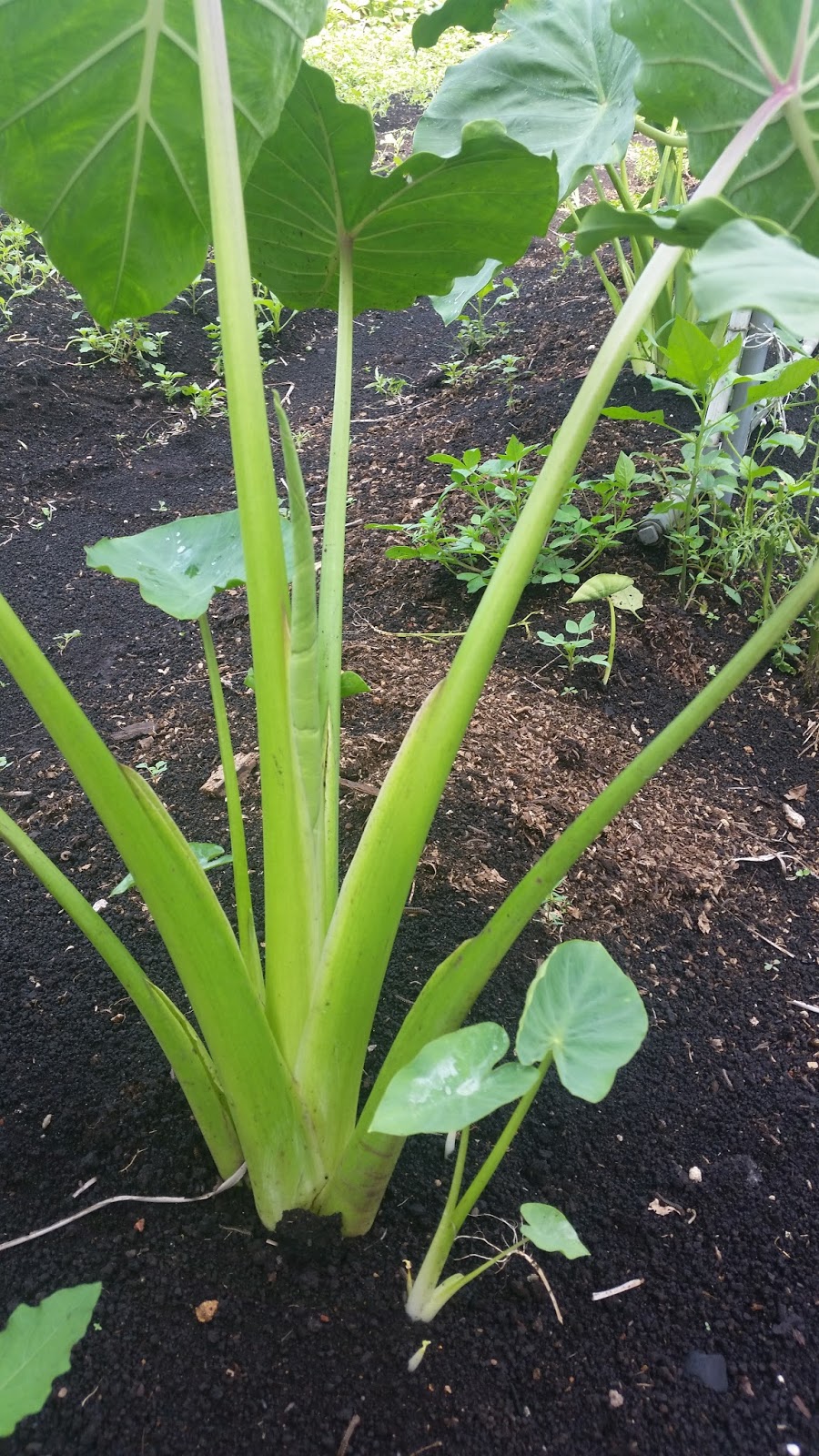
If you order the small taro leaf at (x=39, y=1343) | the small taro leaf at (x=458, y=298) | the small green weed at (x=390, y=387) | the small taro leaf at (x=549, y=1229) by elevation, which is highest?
the small taro leaf at (x=458, y=298)

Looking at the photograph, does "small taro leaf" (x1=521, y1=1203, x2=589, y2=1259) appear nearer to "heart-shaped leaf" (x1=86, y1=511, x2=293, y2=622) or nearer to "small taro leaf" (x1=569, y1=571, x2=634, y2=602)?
"heart-shaped leaf" (x1=86, y1=511, x2=293, y2=622)

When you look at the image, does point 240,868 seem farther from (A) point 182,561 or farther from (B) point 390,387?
(B) point 390,387

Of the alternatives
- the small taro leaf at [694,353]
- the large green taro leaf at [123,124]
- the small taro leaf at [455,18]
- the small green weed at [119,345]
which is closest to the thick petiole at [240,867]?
the large green taro leaf at [123,124]

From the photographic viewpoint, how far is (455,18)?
119 cm

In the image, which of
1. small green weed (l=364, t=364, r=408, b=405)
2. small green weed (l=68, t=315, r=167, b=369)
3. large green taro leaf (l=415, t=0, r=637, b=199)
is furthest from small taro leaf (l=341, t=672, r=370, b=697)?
small green weed (l=68, t=315, r=167, b=369)

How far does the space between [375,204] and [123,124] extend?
0.29 meters

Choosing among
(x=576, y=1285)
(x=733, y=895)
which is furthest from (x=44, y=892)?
(x=733, y=895)

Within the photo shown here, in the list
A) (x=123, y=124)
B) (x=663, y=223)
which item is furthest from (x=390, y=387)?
(x=663, y=223)

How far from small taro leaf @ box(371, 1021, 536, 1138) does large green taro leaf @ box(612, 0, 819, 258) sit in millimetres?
891

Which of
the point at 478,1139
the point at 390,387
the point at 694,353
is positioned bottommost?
the point at 478,1139

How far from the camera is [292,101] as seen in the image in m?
0.90

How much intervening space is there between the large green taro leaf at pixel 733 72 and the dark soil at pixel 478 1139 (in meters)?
0.80

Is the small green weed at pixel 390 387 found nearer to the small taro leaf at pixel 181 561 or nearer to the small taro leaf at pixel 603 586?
the small taro leaf at pixel 603 586

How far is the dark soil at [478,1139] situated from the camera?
0.64 m
